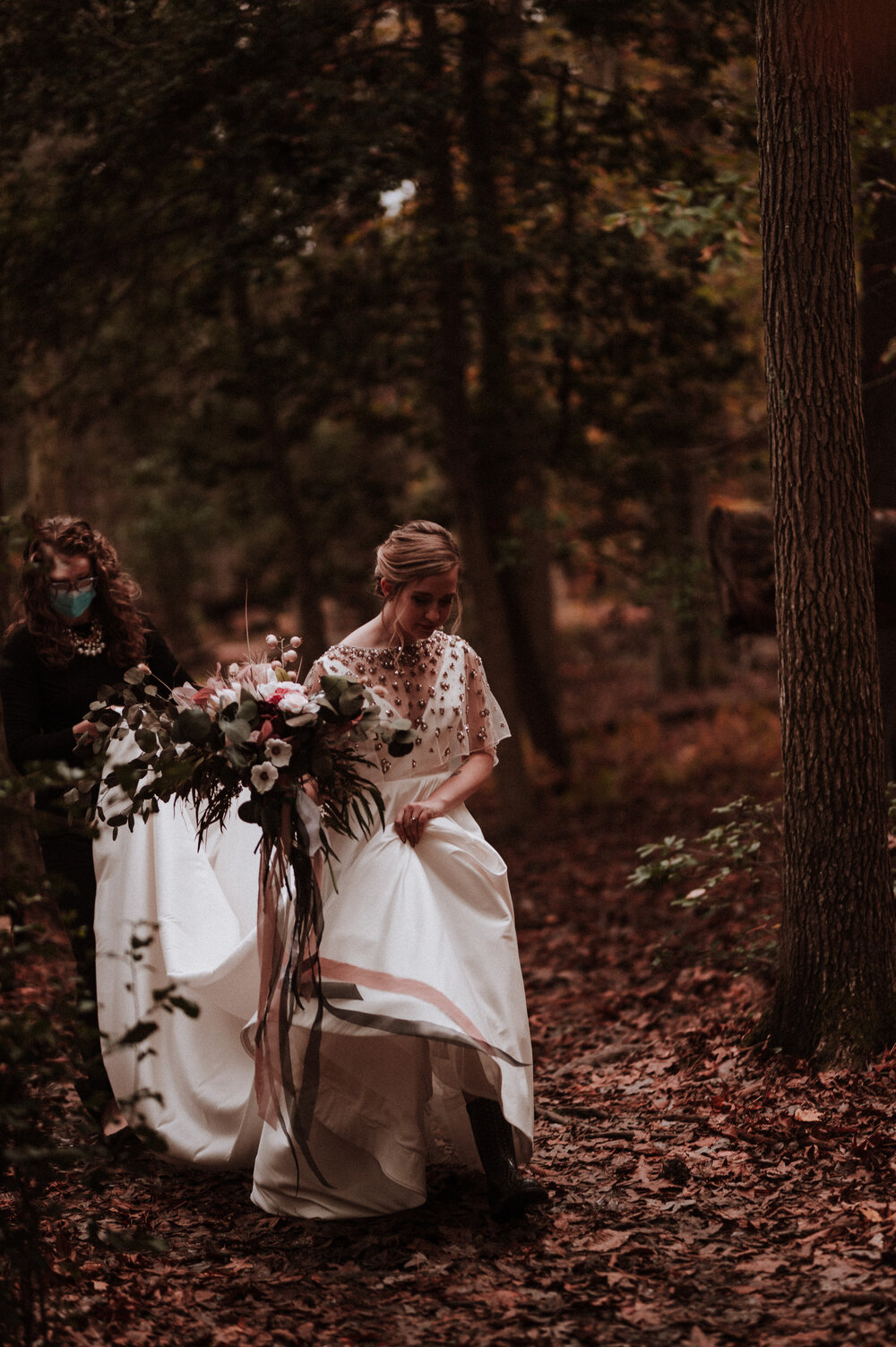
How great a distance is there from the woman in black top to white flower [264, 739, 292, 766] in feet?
4.48

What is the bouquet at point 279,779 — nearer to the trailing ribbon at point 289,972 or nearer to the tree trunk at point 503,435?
the trailing ribbon at point 289,972

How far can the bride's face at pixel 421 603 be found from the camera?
4.33 metres

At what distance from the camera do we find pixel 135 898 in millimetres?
5098

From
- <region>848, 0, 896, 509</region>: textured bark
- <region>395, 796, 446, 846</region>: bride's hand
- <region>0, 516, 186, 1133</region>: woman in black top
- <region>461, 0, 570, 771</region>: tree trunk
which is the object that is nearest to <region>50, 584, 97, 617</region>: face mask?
<region>0, 516, 186, 1133</region>: woman in black top

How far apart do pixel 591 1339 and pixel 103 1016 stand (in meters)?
2.56

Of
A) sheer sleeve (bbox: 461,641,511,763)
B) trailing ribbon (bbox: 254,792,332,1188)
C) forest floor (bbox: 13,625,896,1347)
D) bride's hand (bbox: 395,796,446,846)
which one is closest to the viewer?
forest floor (bbox: 13,625,896,1347)

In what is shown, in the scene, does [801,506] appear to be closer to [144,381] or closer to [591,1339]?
[591,1339]

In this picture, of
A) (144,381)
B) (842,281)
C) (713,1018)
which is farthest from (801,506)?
(144,381)

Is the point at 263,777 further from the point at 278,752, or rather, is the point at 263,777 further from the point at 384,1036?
the point at 384,1036

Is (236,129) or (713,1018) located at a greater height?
(236,129)

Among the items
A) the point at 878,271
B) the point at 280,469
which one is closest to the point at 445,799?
the point at 878,271

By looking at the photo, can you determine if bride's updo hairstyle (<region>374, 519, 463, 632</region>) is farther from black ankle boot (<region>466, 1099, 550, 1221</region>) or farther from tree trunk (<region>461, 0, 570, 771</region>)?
tree trunk (<region>461, 0, 570, 771</region>)

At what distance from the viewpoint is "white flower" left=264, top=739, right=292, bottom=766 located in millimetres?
3895

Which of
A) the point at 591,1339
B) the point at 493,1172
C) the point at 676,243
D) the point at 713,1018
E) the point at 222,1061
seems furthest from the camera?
the point at 676,243
